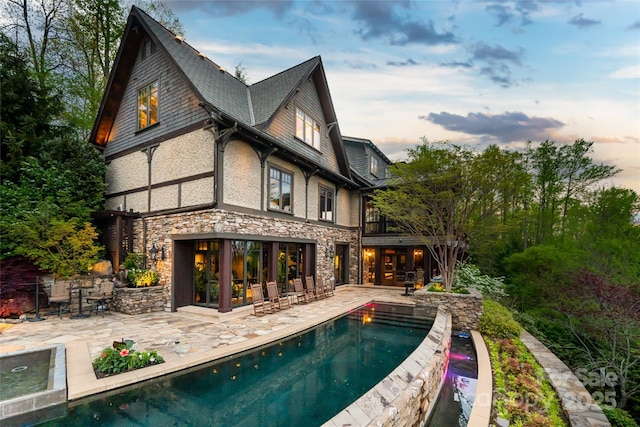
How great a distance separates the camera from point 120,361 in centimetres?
498

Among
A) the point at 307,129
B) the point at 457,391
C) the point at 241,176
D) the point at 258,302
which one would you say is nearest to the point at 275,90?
the point at 307,129

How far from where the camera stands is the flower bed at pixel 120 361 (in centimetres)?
486

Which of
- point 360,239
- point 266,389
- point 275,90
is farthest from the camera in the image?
point 360,239

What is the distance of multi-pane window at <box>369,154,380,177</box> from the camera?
19.0m

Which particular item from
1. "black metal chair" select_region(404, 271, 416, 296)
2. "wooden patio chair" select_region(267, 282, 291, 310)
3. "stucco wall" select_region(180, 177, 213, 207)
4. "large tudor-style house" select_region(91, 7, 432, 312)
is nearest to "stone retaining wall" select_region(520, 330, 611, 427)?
"black metal chair" select_region(404, 271, 416, 296)

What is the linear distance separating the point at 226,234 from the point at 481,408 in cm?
709

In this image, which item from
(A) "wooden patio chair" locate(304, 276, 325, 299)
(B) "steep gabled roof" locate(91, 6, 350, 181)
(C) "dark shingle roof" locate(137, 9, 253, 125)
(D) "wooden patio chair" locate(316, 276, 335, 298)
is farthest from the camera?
(D) "wooden patio chair" locate(316, 276, 335, 298)

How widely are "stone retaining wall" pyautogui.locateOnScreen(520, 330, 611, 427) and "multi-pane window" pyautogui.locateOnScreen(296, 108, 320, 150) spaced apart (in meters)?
10.9

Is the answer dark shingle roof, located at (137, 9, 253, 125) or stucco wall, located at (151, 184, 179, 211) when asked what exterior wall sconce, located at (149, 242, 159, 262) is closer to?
stucco wall, located at (151, 184, 179, 211)

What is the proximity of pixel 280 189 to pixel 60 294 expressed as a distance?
7.56 metres

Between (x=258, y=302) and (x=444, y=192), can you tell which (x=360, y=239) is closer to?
(x=444, y=192)

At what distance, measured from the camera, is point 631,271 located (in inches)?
399

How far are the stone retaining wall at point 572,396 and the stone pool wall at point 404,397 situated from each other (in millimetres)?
1862

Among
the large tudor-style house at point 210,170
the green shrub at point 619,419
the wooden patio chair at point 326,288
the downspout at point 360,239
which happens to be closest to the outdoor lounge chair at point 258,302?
the large tudor-style house at point 210,170
